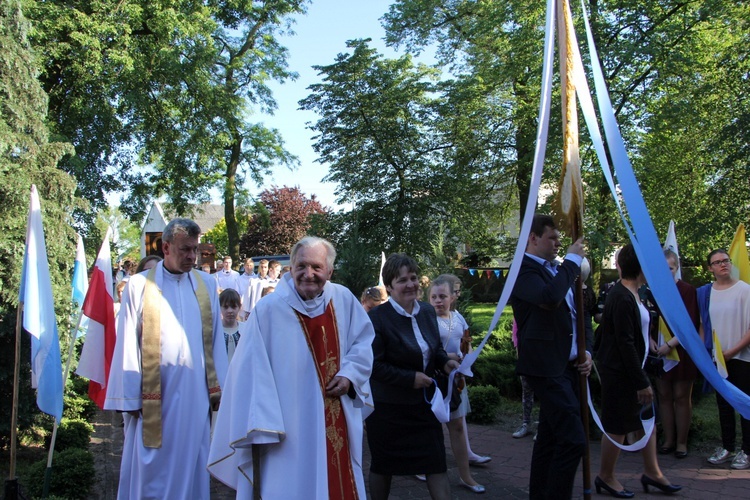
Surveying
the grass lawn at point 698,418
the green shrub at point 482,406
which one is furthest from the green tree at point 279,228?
the green shrub at point 482,406

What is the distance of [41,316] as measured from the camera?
5.40 metres

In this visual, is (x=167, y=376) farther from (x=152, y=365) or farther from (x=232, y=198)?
(x=232, y=198)

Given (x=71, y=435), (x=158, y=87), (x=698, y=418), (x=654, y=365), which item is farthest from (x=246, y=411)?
(x=158, y=87)

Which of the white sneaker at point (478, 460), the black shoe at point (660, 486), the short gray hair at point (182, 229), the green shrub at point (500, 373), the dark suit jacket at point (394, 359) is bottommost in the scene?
the white sneaker at point (478, 460)

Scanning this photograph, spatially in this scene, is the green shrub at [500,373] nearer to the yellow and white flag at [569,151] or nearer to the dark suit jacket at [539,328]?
the dark suit jacket at [539,328]

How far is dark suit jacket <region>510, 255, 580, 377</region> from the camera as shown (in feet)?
14.2

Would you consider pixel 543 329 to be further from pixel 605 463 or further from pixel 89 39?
pixel 89 39

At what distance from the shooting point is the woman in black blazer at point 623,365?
5031mm

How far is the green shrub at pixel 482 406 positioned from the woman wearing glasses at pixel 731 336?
8.44 ft

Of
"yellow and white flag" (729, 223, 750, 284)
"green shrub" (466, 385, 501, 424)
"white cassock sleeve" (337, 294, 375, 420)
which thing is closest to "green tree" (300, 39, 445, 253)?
"green shrub" (466, 385, 501, 424)

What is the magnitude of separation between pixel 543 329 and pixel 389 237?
20.3m

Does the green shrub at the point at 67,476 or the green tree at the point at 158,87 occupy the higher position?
the green tree at the point at 158,87

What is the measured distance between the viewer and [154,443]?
4.47 metres

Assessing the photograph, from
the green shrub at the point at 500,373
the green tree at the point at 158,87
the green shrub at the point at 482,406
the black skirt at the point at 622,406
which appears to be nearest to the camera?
the black skirt at the point at 622,406
